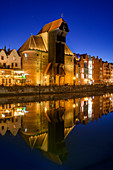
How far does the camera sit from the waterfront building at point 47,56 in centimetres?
5169

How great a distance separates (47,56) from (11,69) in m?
13.1

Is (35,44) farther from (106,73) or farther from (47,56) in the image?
(106,73)

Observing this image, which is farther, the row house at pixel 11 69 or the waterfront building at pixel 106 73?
the waterfront building at pixel 106 73

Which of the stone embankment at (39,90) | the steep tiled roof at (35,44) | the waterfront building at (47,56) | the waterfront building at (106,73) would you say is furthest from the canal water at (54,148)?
the waterfront building at (106,73)

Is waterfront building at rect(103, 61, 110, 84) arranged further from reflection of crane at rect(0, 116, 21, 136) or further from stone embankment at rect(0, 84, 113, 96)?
reflection of crane at rect(0, 116, 21, 136)

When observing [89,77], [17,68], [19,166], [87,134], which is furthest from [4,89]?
[89,77]

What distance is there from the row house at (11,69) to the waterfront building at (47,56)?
203 cm

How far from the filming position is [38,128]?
11.9 meters

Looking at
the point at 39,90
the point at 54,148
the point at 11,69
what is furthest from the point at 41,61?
the point at 54,148

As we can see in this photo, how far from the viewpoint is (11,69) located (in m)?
48.7

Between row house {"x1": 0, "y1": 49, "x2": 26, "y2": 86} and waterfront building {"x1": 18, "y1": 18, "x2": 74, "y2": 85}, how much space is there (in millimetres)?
2027

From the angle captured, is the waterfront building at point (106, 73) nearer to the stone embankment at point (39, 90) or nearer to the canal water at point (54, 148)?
the stone embankment at point (39, 90)

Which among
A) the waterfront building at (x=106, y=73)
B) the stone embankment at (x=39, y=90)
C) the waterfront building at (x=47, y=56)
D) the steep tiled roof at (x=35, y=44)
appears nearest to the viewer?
the stone embankment at (x=39, y=90)

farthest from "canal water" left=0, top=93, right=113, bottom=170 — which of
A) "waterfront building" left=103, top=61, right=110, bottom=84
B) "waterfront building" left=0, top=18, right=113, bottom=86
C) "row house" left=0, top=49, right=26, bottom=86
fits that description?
"waterfront building" left=103, top=61, right=110, bottom=84
